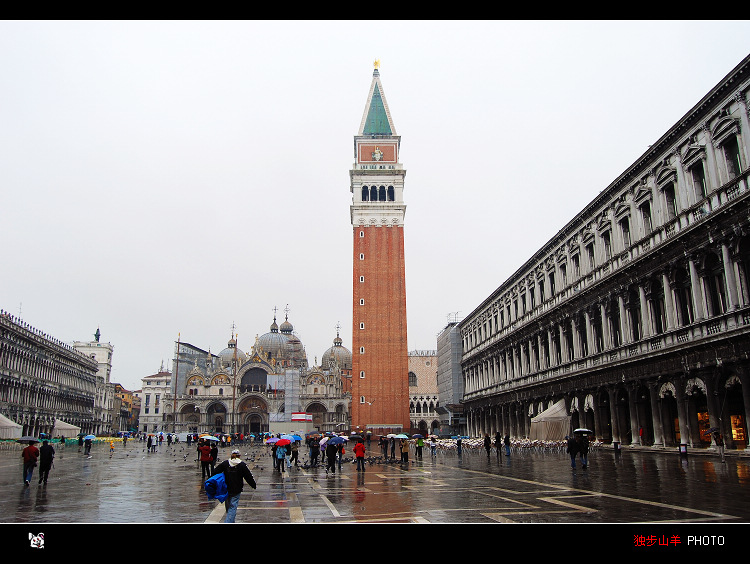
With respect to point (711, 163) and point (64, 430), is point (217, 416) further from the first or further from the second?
point (711, 163)

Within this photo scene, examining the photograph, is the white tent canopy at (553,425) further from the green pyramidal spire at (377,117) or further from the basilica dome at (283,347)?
the basilica dome at (283,347)

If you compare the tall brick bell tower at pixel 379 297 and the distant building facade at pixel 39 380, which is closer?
the distant building facade at pixel 39 380

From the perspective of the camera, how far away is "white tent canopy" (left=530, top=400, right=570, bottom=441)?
30.8 meters

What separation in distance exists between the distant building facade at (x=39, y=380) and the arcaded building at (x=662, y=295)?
4705cm

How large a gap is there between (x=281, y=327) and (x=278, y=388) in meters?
25.6

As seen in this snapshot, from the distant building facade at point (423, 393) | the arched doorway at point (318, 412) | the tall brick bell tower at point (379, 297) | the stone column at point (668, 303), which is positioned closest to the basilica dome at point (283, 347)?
the arched doorway at point (318, 412)

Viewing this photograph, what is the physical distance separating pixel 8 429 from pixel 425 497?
4324cm

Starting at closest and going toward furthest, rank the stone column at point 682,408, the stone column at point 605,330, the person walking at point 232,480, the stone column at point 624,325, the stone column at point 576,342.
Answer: the person walking at point 232,480 → the stone column at point 682,408 → the stone column at point 624,325 → the stone column at point 605,330 → the stone column at point 576,342

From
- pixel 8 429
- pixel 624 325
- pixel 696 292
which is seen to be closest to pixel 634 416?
pixel 624 325

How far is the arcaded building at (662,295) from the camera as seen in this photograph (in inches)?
882

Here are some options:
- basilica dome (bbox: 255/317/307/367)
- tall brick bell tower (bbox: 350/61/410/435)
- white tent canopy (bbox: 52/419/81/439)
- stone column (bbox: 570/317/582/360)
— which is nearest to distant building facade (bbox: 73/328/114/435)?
basilica dome (bbox: 255/317/307/367)

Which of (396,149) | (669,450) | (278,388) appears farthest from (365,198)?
(669,450)
